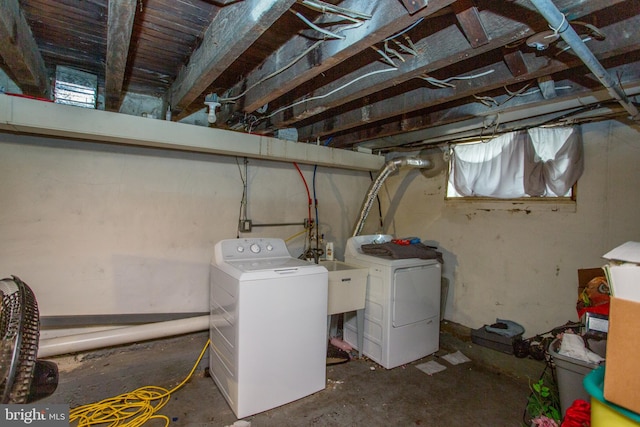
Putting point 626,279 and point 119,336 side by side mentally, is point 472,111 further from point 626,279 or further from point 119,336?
point 119,336

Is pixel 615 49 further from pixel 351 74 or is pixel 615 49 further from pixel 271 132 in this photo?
pixel 271 132

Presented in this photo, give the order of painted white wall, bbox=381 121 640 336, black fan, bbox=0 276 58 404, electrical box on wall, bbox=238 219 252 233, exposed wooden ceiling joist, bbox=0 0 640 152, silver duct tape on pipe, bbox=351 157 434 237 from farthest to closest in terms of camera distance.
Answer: silver duct tape on pipe, bbox=351 157 434 237 → electrical box on wall, bbox=238 219 252 233 → painted white wall, bbox=381 121 640 336 → exposed wooden ceiling joist, bbox=0 0 640 152 → black fan, bbox=0 276 58 404

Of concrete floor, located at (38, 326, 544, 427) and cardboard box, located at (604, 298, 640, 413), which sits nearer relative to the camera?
cardboard box, located at (604, 298, 640, 413)

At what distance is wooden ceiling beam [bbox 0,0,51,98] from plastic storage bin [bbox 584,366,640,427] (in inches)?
113

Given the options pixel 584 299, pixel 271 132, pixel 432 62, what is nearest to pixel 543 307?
pixel 584 299

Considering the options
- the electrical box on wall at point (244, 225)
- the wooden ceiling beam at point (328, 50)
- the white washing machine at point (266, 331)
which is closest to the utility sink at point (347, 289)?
the white washing machine at point (266, 331)

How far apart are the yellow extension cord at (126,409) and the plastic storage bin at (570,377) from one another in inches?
92.8

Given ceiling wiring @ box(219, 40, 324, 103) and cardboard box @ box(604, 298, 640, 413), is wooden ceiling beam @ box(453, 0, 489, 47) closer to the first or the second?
ceiling wiring @ box(219, 40, 324, 103)

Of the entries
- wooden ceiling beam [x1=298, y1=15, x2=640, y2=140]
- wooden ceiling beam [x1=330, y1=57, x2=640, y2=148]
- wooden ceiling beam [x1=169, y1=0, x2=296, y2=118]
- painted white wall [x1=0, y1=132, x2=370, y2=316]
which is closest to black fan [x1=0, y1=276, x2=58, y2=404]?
wooden ceiling beam [x1=169, y1=0, x2=296, y2=118]

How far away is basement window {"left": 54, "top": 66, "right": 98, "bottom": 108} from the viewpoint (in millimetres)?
2140

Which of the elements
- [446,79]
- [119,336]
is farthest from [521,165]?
[119,336]

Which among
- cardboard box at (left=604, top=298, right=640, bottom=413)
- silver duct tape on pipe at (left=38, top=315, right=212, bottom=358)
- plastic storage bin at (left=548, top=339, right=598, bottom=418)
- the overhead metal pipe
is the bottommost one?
silver duct tape on pipe at (left=38, top=315, right=212, bottom=358)

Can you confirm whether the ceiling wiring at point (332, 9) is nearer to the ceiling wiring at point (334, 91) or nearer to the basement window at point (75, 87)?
the ceiling wiring at point (334, 91)

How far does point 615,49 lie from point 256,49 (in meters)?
1.74
